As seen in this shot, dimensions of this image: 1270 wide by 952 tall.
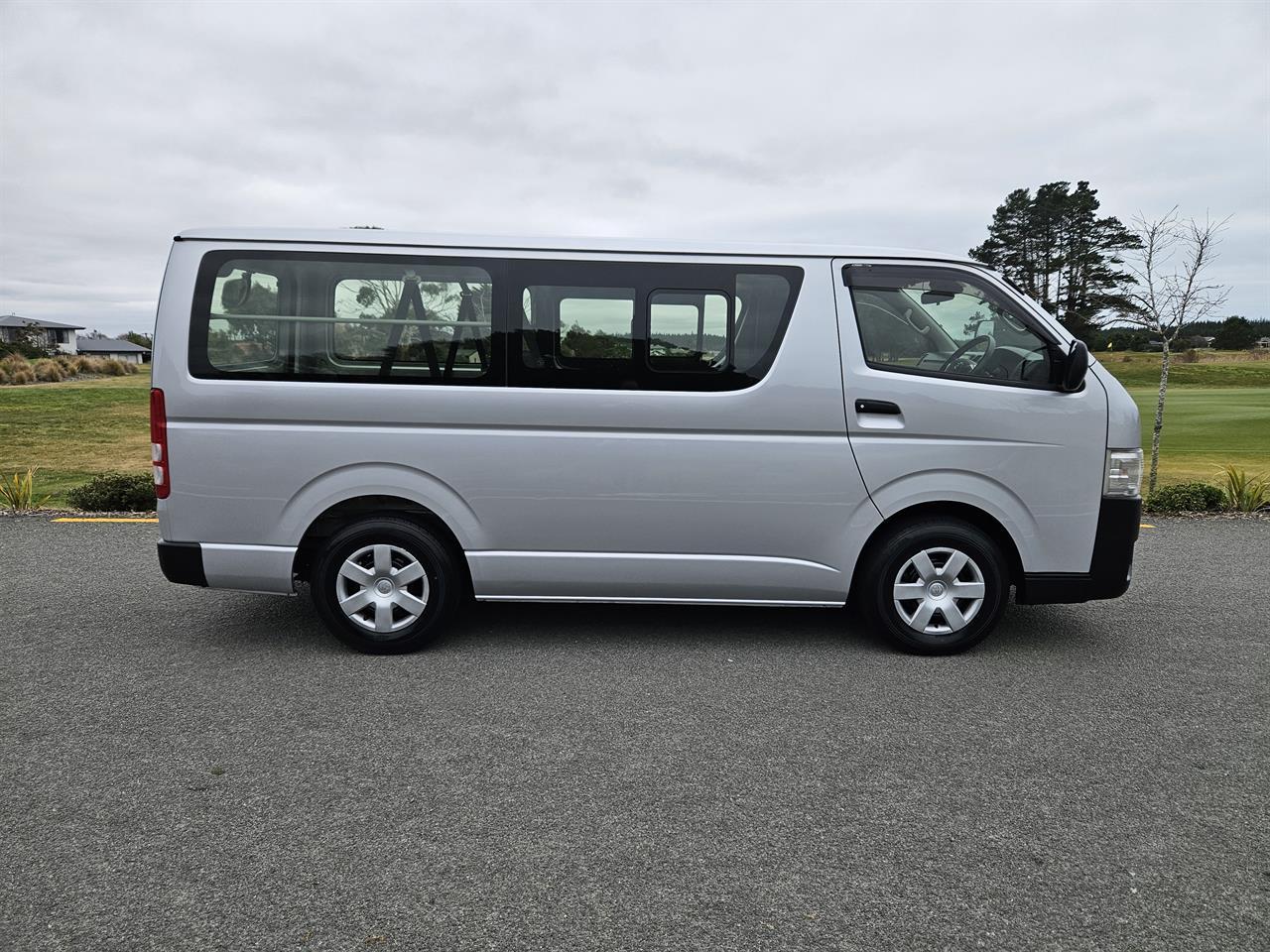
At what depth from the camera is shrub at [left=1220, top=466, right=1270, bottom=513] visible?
30.1 ft

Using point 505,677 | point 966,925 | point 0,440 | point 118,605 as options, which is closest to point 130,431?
point 0,440

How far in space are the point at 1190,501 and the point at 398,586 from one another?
8321 millimetres

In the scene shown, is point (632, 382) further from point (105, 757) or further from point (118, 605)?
point (118, 605)

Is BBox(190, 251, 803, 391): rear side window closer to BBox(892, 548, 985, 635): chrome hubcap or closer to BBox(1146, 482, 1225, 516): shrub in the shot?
BBox(892, 548, 985, 635): chrome hubcap

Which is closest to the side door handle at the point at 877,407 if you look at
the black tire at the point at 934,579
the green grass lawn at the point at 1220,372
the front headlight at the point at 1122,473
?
the black tire at the point at 934,579

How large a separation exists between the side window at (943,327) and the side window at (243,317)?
287 cm

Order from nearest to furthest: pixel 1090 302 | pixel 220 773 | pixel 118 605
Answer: pixel 220 773, pixel 118 605, pixel 1090 302

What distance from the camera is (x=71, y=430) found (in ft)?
55.6

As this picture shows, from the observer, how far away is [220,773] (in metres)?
3.23

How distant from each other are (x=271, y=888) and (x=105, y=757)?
50.9 inches

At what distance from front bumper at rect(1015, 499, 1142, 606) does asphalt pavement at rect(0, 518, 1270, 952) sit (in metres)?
0.35

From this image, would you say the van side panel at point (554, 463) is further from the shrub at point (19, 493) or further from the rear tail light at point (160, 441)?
the shrub at point (19, 493)

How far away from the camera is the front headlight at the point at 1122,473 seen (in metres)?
4.45

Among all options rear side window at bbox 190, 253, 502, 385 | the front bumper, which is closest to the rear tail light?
rear side window at bbox 190, 253, 502, 385
